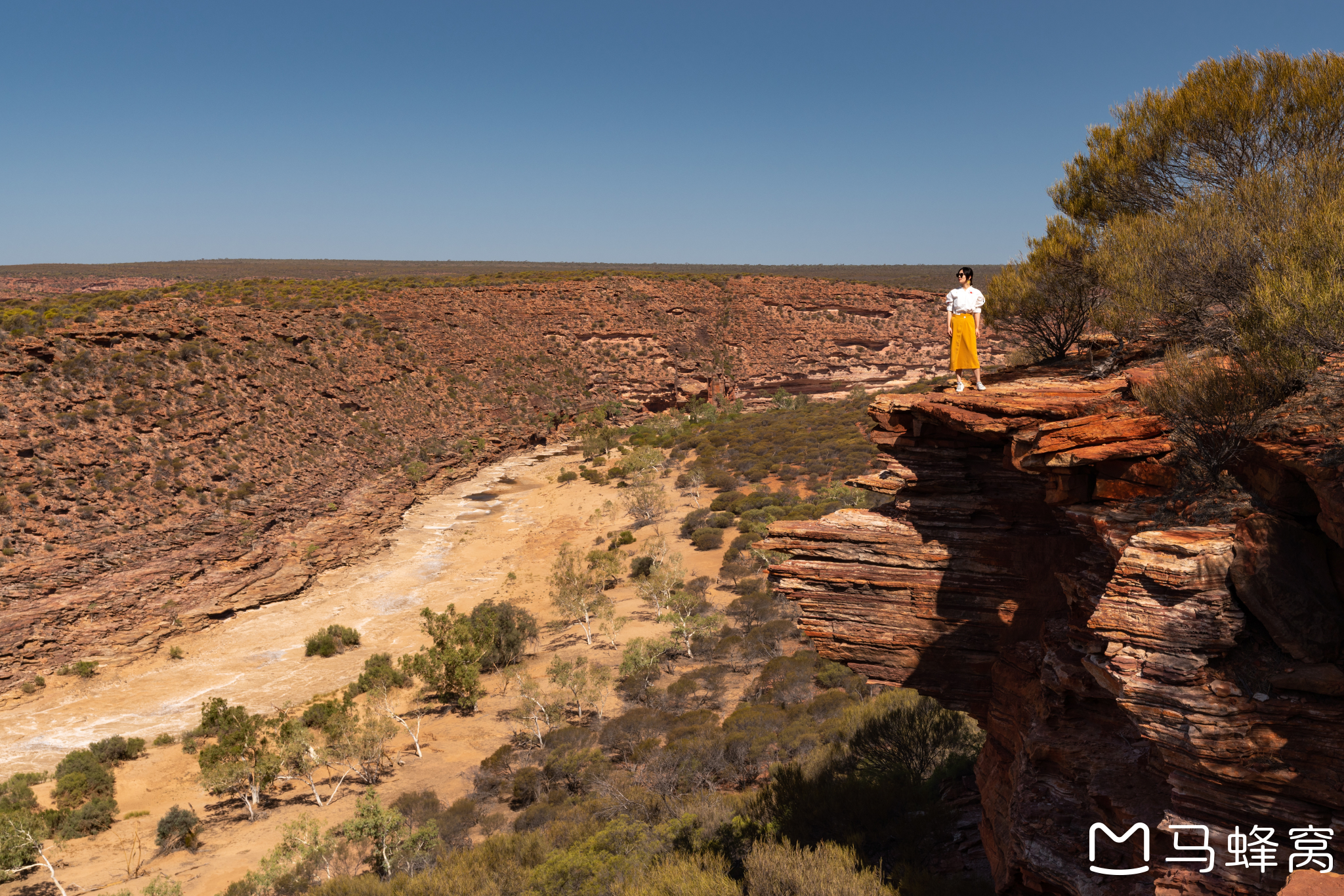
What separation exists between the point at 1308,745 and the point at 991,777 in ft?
13.3

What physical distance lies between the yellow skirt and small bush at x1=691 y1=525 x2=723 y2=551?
58.2 feet

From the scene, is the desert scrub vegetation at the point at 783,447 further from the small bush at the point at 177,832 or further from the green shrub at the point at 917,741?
the small bush at the point at 177,832

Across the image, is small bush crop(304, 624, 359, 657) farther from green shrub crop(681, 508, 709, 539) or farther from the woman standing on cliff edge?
the woman standing on cliff edge

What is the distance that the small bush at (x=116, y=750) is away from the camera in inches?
608

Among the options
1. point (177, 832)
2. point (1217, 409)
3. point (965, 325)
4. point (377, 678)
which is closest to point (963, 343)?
point (965, 325)

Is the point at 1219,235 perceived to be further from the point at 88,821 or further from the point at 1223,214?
the point at 88,821

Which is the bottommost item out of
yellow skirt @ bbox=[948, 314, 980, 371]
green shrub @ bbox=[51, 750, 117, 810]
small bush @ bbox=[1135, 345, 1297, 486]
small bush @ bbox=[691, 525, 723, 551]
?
green shrub @ bbox=[51, 750, 117, 810]

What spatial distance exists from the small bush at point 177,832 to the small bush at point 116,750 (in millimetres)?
3623

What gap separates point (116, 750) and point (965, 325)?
19.9 m

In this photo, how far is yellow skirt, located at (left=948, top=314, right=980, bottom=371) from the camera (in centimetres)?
788

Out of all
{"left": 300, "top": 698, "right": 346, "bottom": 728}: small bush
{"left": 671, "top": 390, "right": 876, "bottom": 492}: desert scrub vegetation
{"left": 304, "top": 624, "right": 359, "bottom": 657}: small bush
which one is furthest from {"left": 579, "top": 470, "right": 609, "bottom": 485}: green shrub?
{"left": 300, "top": 698, "right": 346, "bottom": 728}: small bush

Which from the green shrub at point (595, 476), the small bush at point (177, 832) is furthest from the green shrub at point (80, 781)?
the green shrub at point (595, 476)

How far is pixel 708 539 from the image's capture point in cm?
2552

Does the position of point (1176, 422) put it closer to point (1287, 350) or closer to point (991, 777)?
point (1287, 350)
